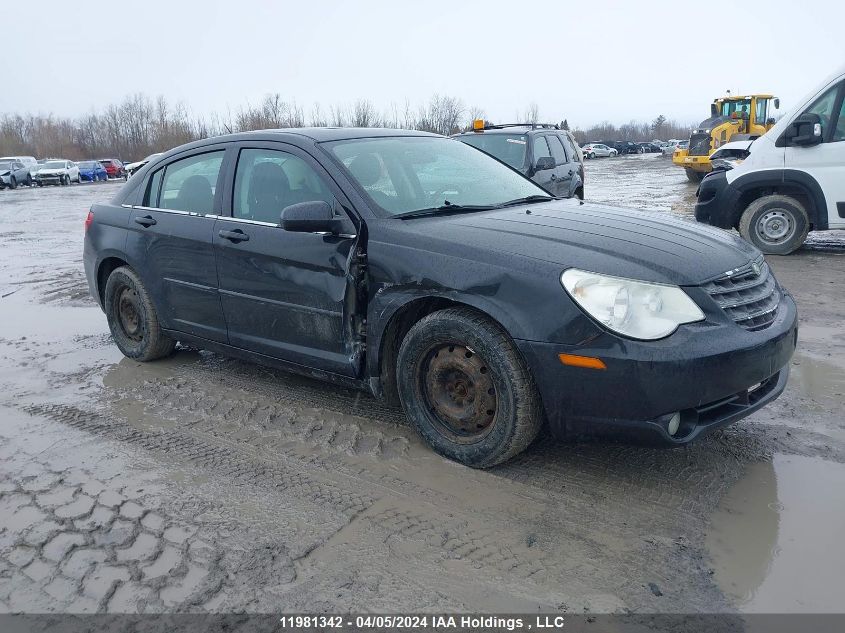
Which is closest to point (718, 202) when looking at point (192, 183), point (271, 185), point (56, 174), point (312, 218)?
point (271, 185)

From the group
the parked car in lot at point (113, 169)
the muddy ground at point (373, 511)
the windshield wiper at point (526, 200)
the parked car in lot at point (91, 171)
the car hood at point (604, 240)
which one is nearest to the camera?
the muddy ground at point (373, 511)

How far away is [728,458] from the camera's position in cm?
352

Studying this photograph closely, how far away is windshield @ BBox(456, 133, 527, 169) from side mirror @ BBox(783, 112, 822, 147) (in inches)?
133

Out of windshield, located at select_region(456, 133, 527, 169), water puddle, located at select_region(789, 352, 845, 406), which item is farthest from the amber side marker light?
windshield, located at select_region(456, 133, 527, 169)

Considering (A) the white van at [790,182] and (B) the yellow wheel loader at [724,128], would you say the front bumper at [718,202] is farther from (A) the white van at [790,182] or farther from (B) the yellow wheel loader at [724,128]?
(B) the yellow wheel loader at [724,128]

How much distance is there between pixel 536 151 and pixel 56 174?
126 feet

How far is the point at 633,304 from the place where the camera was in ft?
9.93

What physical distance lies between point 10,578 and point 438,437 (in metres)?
1.91

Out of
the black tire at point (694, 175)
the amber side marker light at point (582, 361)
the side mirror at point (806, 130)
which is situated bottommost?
the amber side marker light at point (582, 361)

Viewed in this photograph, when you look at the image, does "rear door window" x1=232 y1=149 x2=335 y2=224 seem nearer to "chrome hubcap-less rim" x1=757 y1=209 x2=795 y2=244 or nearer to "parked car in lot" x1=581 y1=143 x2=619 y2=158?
"chrome hubcap-less rim" x1=757 y1=209 x2=795 y2=244

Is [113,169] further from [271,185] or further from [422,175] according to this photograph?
[422,175]

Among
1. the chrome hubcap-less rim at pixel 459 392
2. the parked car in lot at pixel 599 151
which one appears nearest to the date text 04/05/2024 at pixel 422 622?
the chrome hubcap-less rim at pixel 459 392

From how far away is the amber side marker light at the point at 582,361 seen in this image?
2.99 metres

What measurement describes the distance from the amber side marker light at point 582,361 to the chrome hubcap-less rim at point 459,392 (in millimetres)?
405
